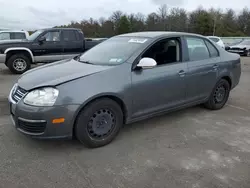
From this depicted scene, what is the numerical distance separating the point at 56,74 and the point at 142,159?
1.58 metres

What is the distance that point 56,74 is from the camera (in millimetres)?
3307

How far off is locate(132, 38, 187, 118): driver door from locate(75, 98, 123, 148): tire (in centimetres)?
34

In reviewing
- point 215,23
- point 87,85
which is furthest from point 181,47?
point 215,23

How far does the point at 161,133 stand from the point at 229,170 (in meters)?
1.22

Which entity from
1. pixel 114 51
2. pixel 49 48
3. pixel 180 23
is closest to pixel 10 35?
pixel 49 48

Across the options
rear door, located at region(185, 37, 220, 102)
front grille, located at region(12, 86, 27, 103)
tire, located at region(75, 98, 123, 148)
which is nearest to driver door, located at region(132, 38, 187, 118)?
rear door, located at region(185, 37, 220, 102)

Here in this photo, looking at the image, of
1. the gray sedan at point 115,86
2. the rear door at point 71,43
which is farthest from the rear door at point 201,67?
the rear door at point 71,43

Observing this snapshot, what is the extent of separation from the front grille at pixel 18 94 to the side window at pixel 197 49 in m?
2.73

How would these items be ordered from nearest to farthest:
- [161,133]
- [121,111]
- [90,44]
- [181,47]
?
[121,111] < [161,133] < [181,47] < [90,44]

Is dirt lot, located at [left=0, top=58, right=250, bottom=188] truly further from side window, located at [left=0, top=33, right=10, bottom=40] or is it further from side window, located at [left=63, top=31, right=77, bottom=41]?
side window, located at [left=0, top=33, right=10, bottom=40]

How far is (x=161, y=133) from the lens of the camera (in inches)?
154

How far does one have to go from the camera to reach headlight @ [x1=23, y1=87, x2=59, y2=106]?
9.67ft

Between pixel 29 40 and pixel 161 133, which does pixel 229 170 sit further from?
pixel 29 40

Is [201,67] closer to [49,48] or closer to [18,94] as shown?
[18,94]
